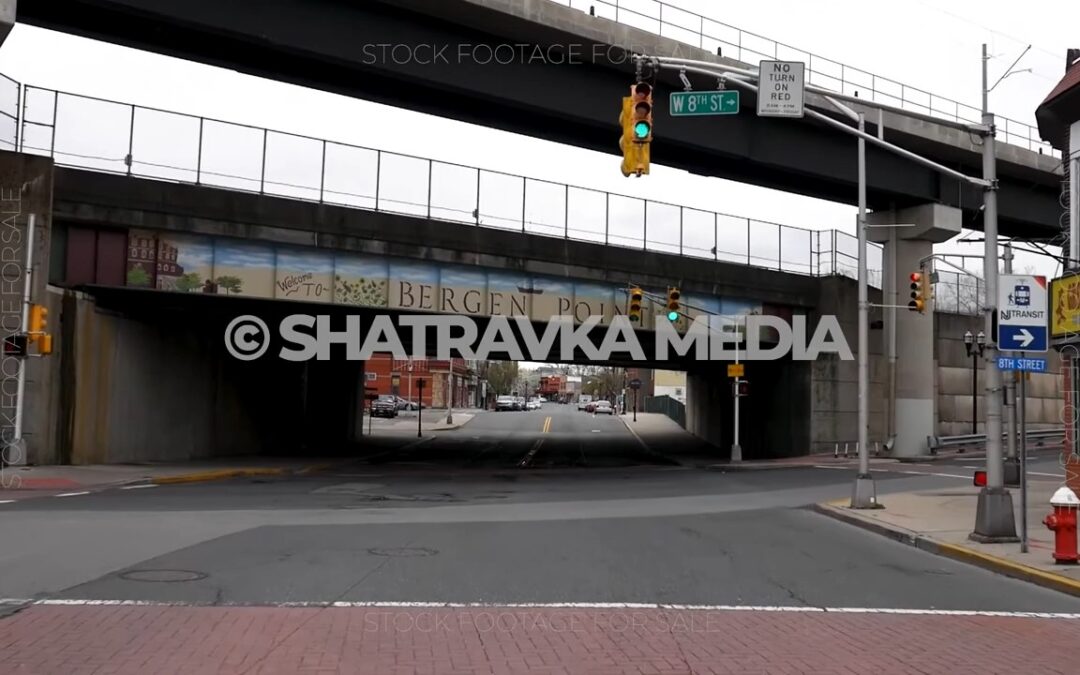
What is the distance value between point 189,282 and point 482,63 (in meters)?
10.0

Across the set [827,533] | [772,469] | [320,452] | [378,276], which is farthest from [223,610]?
[320,452]

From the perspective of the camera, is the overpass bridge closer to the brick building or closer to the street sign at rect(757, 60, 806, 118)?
the street sign at rect(757, 60, 806, 118)

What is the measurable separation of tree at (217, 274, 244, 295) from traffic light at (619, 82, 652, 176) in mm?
15956

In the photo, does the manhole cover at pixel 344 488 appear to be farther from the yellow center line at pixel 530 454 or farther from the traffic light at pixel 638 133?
the traffic light at pixel 638 133

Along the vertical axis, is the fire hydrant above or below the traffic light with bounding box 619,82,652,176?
below

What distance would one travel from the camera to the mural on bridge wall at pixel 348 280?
2570 centimetres

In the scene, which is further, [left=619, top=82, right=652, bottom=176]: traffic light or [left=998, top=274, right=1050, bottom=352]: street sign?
[left=619, top=82, right=652, bottom=176]: traffic light

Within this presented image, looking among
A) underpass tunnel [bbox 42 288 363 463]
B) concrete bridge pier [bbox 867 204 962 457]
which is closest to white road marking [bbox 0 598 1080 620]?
underpass tunnel [bbox 42 288 363 463]

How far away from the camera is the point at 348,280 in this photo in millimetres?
27906

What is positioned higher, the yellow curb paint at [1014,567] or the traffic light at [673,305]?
the traffic light at [673,305]

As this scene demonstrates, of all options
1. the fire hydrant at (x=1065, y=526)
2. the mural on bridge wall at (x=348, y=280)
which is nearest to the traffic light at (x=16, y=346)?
the mural on bridge wall at (x=348, y=280)

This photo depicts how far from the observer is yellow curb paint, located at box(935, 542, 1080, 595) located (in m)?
10.6

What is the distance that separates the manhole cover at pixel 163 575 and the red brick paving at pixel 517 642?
4.37 feet
